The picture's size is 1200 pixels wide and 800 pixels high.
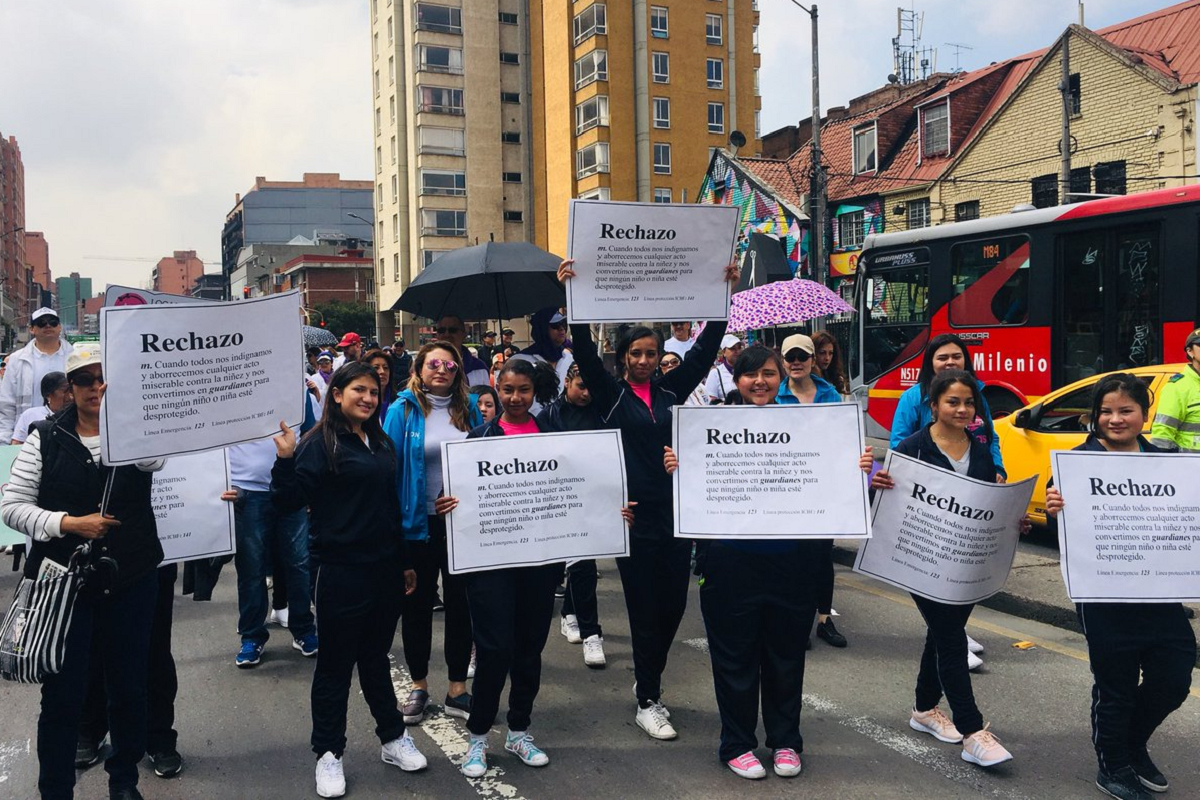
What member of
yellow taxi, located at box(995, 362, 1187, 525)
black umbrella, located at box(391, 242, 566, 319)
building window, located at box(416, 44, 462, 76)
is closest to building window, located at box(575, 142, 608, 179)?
building window, located at box(416, 44, 462, 76)

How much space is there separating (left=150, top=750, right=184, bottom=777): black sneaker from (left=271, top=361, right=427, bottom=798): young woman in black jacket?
29.3 inches

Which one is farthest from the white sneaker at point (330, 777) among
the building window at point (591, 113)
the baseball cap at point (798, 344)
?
the building window at point (591, 113)

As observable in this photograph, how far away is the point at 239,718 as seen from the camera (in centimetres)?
498

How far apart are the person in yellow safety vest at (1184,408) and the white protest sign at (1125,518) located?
7.23 ft

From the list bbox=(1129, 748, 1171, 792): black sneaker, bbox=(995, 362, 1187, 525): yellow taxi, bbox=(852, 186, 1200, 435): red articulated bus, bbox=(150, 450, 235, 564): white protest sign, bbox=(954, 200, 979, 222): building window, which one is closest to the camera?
bbox=(1129, 748, 1171, 792): black sneaker

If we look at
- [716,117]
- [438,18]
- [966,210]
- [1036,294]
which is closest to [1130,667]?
[1036,294]

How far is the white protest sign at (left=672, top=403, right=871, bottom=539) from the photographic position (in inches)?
164

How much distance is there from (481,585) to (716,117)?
46204mm

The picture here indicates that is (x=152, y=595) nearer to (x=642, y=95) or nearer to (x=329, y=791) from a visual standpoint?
(x=329, y=791)

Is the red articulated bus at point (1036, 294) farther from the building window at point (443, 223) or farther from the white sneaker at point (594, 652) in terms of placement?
the building window at point (443, 223)

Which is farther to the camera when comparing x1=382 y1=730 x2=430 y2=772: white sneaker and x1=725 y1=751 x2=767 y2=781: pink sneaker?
x1=382 y1=730 x2=430 y2=772: white sneaker

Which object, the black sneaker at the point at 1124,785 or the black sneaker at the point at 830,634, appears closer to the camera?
the black sneaker at the point at 1124,785

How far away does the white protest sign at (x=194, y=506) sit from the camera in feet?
15.5

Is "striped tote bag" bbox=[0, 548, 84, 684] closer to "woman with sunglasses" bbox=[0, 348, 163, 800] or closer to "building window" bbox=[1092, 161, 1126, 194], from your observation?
"woman with sunglasses" bbox=[0, 348, 163, 800]
